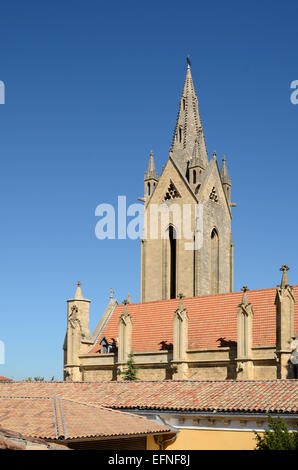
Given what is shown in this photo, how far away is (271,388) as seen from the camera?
80.7 feet

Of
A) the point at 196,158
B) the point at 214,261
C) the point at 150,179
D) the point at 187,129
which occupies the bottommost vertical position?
the point at 214,261

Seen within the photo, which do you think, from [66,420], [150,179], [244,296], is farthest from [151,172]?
[66,420]

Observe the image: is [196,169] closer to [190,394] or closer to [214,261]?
[214,261]

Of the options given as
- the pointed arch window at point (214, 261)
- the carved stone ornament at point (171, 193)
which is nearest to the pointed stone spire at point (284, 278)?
the pointed arch window at point (214, 261)

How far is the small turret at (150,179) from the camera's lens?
5178 cm

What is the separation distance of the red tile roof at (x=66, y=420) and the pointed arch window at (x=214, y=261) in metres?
26.3

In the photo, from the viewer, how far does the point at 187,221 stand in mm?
48469

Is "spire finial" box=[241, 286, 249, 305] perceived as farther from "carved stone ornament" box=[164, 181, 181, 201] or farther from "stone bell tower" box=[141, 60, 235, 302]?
"carved stone ornament" box=[164, 181, 181, 201]

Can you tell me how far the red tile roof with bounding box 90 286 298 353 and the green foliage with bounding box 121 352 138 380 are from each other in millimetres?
1146

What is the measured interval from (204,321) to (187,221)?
39.9ft

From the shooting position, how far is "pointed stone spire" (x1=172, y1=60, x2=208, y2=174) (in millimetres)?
51400

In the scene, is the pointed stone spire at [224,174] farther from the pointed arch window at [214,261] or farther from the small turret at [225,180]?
the pointed arch window at [214,261]

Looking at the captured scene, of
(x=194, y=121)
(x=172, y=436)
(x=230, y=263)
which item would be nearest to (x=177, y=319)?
(x=172, y=436)
